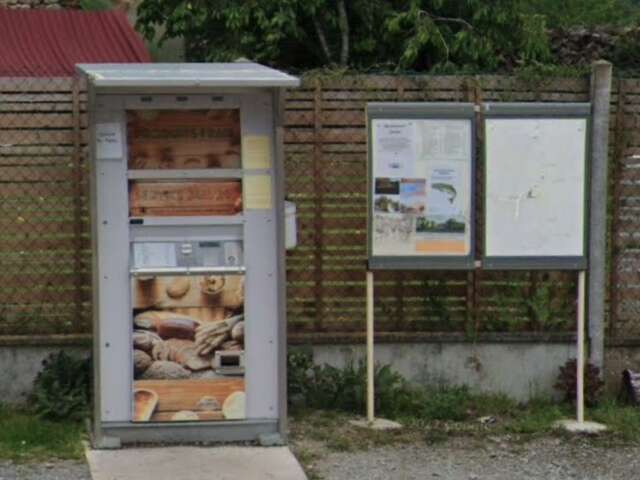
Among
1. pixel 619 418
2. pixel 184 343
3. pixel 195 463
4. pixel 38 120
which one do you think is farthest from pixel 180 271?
pixel 619 418

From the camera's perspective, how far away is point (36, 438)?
763 centimetres

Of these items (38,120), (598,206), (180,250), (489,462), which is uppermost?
(38,120)

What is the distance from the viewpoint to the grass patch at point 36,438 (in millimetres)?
7371

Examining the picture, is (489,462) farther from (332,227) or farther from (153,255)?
(153,255)

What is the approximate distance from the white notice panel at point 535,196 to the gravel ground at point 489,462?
116cm

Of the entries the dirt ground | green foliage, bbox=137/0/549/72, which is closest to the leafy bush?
the dirt ground

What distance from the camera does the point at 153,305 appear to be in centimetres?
741

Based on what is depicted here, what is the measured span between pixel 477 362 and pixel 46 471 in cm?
305

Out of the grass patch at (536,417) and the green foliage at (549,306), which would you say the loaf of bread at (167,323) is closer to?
the grass patch at (536,417)

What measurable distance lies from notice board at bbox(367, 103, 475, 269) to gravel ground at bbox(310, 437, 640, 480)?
115cm

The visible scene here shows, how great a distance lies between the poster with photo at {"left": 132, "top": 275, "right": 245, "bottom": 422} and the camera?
24.3ft

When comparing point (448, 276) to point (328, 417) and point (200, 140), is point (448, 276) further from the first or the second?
point (200, 140)

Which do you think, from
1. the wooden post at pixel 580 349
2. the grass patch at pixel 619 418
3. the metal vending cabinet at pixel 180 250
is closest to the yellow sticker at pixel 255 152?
the metal vending cabinet at pixel 180 250

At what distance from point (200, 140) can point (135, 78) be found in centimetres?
61
